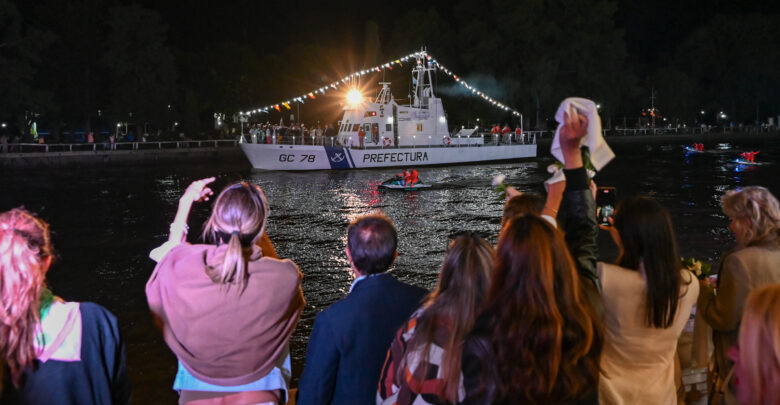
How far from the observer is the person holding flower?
402 centimetres

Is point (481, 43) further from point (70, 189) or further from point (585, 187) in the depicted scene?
point (585, 187)

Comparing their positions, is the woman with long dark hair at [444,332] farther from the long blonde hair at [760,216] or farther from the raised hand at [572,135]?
the long blonde hair at [760,216]

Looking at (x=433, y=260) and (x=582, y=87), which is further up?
(x=582, y=87)

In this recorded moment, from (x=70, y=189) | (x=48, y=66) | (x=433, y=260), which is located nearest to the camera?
(x=433, y=260)

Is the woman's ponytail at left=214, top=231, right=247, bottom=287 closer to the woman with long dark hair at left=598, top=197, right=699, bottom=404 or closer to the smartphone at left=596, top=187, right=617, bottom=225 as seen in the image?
the woman with long dark hair at left=598, top=197, right=699, bottom=404

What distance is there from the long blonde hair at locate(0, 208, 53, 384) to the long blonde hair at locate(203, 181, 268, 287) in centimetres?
89

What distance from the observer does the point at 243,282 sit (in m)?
3.61

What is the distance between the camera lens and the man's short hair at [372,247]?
12.1 feet

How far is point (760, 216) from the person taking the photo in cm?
418

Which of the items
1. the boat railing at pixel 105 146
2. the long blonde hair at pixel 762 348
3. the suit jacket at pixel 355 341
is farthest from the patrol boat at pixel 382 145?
the long blonde hair at pixel 762 348

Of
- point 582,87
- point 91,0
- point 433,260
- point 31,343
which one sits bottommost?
point 433,260

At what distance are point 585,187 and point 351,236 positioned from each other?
1.48 metres

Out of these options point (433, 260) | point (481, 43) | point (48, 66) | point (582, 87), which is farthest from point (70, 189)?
point (582, 87)

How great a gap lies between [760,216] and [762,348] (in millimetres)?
2151
